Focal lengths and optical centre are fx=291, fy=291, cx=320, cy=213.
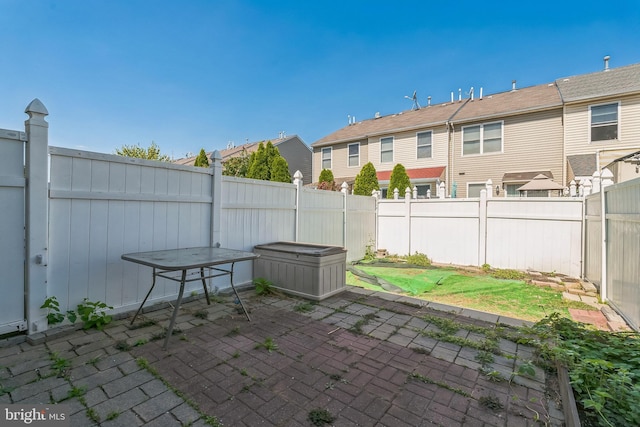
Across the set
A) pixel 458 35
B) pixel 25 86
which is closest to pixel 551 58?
pixel 458 35

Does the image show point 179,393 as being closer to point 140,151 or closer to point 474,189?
point 474,189

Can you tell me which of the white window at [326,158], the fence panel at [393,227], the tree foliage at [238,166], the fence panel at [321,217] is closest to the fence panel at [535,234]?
the fence panel at [393,227]

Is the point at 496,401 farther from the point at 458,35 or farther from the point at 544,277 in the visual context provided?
the point at 458,35

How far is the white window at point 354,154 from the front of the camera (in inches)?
599

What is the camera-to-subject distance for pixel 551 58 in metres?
11.8

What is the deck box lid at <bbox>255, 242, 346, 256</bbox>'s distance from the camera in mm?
4263

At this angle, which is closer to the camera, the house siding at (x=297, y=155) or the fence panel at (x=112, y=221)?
the fence panel at (x=112, y=221)

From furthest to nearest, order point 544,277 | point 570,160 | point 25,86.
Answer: point 570,160, point 25,86, point 544,277

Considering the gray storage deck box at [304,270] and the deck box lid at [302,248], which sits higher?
the deck box lid at [302,248]

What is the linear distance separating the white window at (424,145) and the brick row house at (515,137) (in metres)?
0.04

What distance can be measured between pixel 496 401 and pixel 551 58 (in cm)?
1489

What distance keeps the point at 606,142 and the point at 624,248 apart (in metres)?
9.06

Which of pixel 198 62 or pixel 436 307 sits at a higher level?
pixel 198 62

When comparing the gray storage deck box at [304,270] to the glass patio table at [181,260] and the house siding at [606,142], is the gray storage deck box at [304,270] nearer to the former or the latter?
the glass patio table at [181,260]
